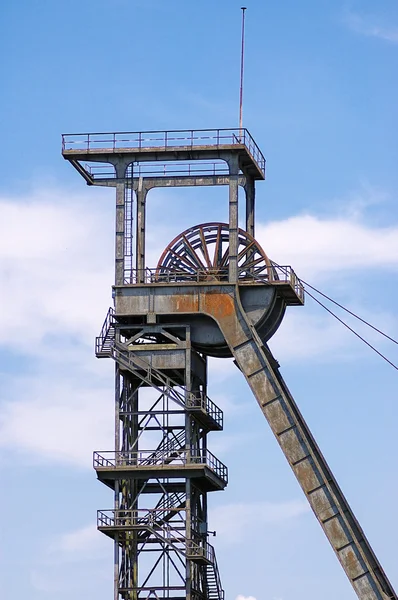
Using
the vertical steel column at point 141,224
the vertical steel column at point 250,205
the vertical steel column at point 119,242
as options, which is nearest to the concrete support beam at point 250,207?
the vertical steel column at point 250,205

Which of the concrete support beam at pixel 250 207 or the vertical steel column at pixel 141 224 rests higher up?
the concrete support beam at pixel 250 207

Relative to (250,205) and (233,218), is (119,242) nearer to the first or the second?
(233,218)

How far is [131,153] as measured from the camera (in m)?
116

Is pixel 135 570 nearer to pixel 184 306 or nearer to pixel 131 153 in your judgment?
pixel 184 306

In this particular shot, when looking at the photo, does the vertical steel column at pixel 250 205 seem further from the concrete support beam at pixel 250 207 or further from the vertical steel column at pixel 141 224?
the vertical steel column at pixel 141 224

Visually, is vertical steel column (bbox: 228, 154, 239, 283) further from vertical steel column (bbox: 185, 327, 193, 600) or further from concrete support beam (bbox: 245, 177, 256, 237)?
concrete support beam (bbox: 245, 177, 256, 237)

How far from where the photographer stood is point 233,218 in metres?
114

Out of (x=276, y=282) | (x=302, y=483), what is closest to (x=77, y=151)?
(x=276, y=282)

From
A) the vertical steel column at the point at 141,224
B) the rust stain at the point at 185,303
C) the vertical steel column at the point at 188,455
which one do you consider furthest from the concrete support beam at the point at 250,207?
the vertical steel column at the point at 188,455

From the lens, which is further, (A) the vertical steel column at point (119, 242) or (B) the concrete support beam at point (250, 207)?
(B) the concrete support beam at point (250, 207)

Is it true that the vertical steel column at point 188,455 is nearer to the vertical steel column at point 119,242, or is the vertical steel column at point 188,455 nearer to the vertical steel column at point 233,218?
the vertical steel column at point 233,218

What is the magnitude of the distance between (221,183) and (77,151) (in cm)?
711

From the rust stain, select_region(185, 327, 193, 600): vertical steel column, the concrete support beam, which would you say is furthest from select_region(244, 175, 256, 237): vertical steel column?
select_region(185, 327, 193, 600): vertical steel column

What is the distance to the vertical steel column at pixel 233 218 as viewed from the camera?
373 feet
